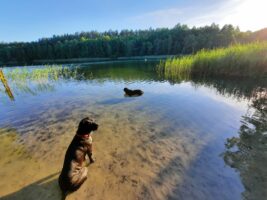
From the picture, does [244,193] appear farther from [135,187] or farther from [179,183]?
[135,187]

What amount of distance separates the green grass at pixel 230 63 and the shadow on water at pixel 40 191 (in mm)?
14075

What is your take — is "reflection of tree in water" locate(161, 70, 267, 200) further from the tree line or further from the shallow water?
the tree line

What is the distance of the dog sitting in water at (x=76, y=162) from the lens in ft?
10.4

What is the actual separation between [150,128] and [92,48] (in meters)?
91.3

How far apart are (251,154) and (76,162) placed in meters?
4.06

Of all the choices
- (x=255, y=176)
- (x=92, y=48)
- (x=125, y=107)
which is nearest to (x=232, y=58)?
(x=125, y=107)

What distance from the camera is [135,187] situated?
3414 millimetres

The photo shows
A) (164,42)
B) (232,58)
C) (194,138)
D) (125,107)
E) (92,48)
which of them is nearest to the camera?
(194,138)

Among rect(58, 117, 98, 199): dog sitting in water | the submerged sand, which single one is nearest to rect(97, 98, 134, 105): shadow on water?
the submerged sand

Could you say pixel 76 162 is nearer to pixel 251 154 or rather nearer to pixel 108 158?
pixel 108 158

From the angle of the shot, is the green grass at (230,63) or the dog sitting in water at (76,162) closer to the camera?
the dog sitting in water at (76,162)

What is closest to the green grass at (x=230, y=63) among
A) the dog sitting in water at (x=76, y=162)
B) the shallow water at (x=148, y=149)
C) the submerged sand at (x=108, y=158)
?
the shallow water at (x=148, y=149)

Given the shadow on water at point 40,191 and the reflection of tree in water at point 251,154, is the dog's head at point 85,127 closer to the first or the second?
the shadow on water at point 40,191

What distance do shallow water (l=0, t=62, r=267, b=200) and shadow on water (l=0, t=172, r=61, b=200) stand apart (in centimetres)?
2
